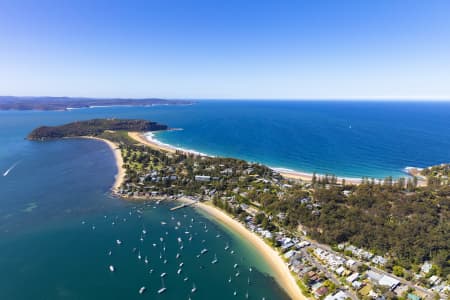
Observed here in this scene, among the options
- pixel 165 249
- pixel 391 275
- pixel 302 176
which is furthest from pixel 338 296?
pixel 302 176

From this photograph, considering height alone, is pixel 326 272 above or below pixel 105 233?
below

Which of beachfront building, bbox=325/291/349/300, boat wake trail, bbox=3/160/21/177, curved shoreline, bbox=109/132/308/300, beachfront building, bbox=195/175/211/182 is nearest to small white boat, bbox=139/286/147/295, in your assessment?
curved shoreline, bbox=109/132/308/300

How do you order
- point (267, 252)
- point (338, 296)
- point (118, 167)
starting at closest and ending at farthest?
point (338, 296) < point (267, 252) < point (118, 167)

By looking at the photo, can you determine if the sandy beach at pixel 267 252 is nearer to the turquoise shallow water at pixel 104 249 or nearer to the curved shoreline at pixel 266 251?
the curved shoreline at pixel 266 251

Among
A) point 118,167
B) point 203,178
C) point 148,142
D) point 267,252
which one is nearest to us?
Result: point 267,252

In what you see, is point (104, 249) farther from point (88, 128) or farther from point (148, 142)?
point (88, 128)

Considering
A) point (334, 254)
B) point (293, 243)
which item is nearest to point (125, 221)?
point (293, 243)

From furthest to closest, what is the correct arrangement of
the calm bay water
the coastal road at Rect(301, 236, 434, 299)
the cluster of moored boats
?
the cluster of moored boats < the calm bay water < the coastal road at Rect(301, 236, 434, 299)

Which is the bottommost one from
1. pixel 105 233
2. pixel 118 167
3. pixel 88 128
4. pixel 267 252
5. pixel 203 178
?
pixel 267 252

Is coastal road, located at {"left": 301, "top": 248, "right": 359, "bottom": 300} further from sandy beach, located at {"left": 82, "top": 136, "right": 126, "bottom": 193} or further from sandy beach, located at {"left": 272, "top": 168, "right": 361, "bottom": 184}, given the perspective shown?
sandy beach, located at {"left": 82, "top": 136, "right": 126, "bottom": 193}

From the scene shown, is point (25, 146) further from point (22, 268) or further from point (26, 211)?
point (22, 268)
